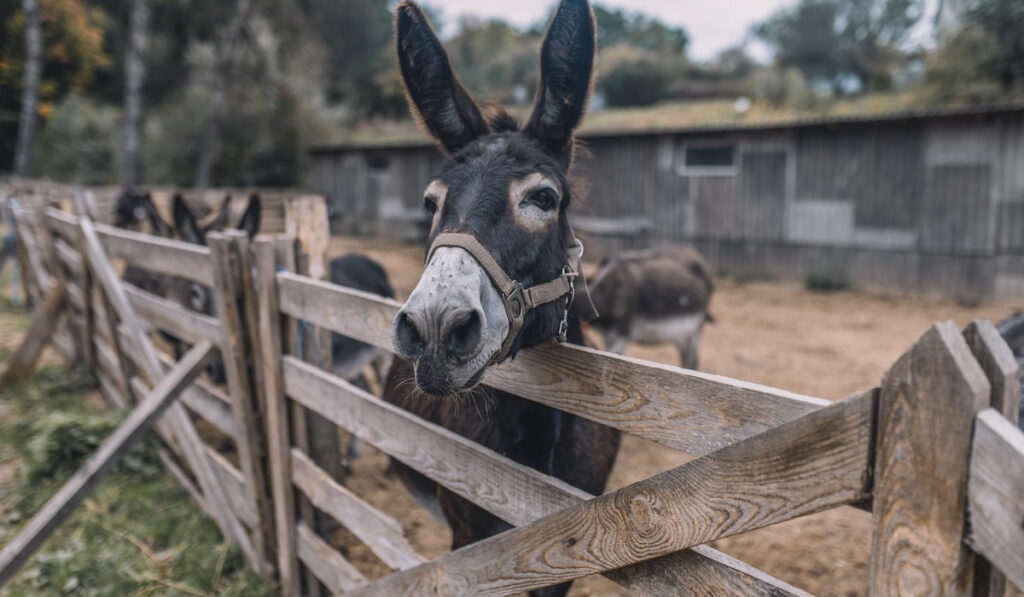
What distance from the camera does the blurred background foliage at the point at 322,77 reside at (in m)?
22.0

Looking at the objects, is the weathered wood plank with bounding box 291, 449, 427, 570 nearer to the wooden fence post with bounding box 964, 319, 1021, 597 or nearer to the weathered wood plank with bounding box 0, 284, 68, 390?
the wooden fence post with bounding box 964, 319, 1021, 597

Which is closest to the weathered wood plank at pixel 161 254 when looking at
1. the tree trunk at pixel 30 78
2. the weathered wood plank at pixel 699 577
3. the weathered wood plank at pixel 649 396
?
the weathered wood plank at pixel 649 396

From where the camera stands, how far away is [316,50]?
91.7 feet

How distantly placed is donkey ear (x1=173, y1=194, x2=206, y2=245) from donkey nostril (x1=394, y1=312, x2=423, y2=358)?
13.1ft

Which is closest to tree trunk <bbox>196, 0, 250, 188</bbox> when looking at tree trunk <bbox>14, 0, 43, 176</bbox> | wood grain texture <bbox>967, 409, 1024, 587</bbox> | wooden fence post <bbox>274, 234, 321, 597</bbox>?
tree trunk <bbox>14, 0, 43, 176</bbox>

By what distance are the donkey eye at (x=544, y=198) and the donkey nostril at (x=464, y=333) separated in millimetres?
562

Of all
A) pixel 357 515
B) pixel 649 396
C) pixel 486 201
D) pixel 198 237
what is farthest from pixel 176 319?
pixel 649 396

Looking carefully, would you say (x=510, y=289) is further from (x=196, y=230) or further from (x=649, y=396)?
(x=196, y=230)

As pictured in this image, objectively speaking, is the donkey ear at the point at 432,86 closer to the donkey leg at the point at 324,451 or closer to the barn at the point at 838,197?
the donkey leg at the point at 324,451

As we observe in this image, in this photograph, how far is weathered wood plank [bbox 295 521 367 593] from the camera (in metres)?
2.55

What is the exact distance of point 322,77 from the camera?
2984cm

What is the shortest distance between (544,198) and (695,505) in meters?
1.04

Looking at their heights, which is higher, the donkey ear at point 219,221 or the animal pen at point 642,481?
the donkey ear at point 219,221

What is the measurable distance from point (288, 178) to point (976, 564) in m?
25.7
